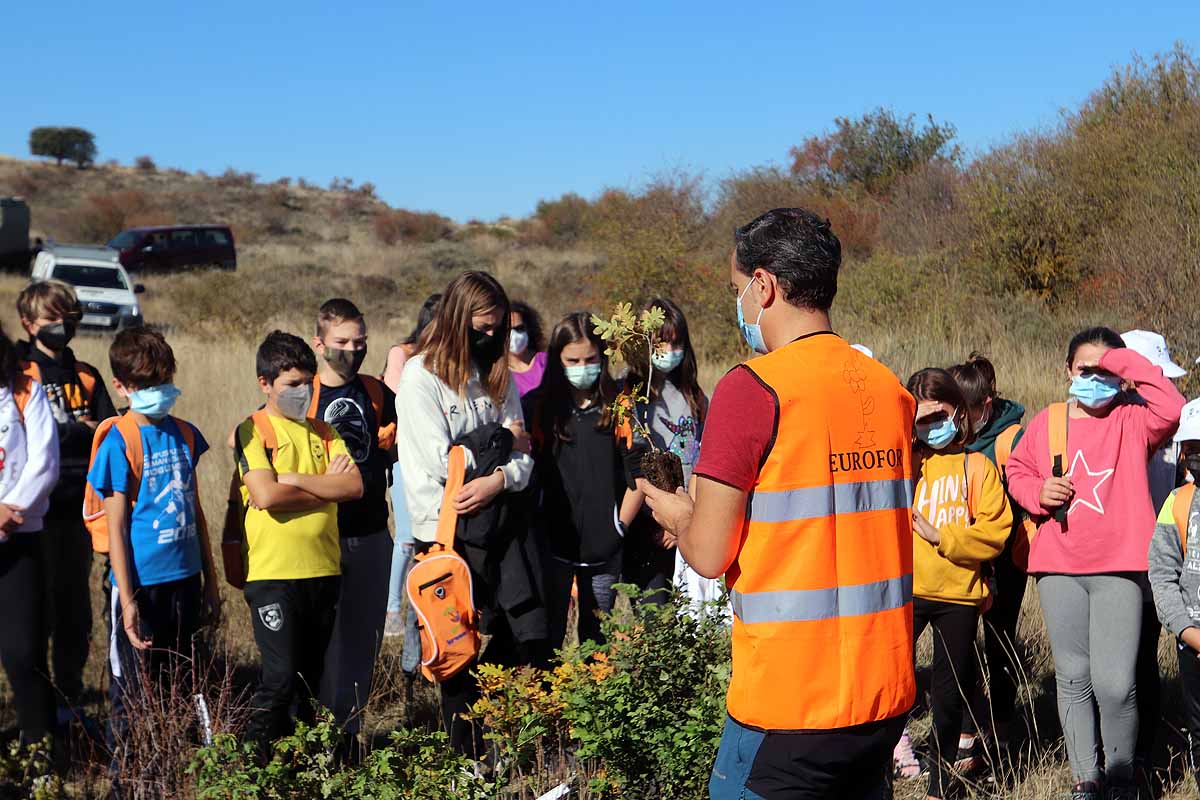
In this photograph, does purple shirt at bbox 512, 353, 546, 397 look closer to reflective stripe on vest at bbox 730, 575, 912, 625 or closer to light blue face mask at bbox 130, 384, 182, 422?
light blue face mask at bbox 130, 384, 182, 422

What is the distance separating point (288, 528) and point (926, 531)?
8.69 ft

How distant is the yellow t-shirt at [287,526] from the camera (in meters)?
4.46

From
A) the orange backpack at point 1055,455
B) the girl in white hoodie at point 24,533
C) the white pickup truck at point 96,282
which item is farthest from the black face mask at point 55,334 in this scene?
the white pickup truck at point 96,282

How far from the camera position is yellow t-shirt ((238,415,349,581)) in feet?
14.6

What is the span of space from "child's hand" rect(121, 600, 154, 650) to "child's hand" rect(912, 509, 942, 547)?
10.6 feet

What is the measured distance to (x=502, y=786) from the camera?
3.64 metres

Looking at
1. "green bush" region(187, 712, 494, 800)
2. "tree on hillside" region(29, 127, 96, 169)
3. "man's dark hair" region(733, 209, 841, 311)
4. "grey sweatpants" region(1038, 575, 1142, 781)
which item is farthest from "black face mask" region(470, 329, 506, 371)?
"tree on hillside" region(29, 127, 96, 169)

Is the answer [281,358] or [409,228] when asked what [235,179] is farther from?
[281,358]

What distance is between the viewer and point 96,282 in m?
22.9

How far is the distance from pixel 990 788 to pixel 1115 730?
61 centimetres

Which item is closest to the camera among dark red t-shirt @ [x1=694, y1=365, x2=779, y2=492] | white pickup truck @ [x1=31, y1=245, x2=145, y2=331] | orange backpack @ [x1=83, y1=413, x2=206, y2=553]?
dark red t-shirt @ [x1=694, y1=365, x2=779, y2=492]

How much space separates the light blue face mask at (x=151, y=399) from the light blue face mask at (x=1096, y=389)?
149 inches

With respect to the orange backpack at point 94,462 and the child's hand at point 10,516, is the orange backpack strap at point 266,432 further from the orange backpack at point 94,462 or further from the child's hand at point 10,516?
the child's hand at point 10,516

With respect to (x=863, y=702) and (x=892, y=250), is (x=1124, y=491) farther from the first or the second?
(x=892, y=250)
